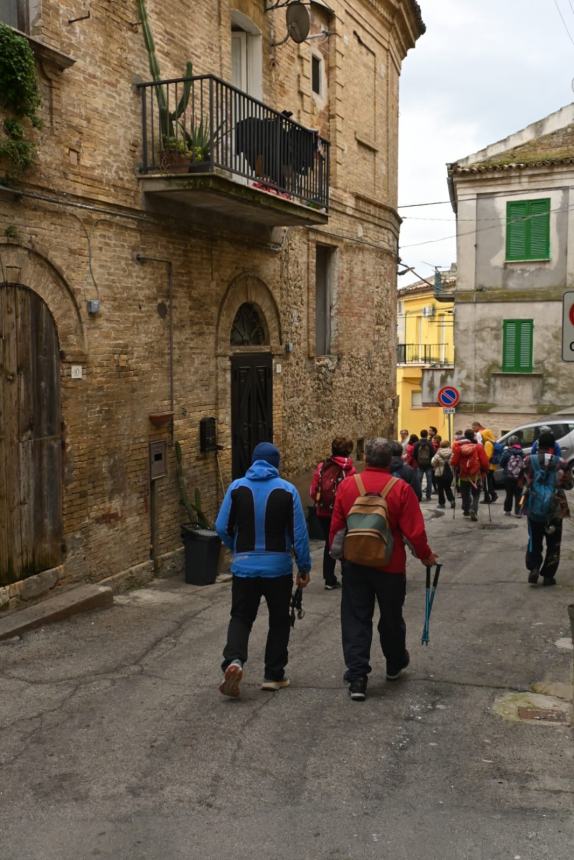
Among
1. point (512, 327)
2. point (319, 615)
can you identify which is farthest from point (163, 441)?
point (512, 327)

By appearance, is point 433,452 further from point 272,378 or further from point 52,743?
point 52,743

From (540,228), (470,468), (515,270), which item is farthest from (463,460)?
(540,228)

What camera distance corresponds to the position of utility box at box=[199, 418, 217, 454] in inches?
476

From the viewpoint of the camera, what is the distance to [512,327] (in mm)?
27984

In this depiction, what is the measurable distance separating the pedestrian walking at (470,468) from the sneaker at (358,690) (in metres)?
9.73

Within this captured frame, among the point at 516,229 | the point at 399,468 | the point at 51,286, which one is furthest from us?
the point at 516,229

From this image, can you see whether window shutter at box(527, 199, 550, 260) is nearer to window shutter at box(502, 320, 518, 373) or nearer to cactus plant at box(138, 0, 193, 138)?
window shutter at box(502, 320, 518, 373)

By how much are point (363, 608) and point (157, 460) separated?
16.8 feet

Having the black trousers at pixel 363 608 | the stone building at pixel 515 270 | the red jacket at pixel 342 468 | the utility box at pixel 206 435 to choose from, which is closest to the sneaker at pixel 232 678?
the black trousers at pixel 363 608

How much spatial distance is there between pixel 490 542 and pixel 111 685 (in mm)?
8395

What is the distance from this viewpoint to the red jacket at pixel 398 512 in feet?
20.9

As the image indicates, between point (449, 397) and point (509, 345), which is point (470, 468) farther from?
point (509, 345)

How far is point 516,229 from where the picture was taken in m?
27.8

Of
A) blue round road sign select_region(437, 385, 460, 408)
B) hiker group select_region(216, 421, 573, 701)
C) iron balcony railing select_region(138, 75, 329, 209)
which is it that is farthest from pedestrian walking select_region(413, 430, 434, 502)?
hiker group select_region(216, 421, 573, 701)
